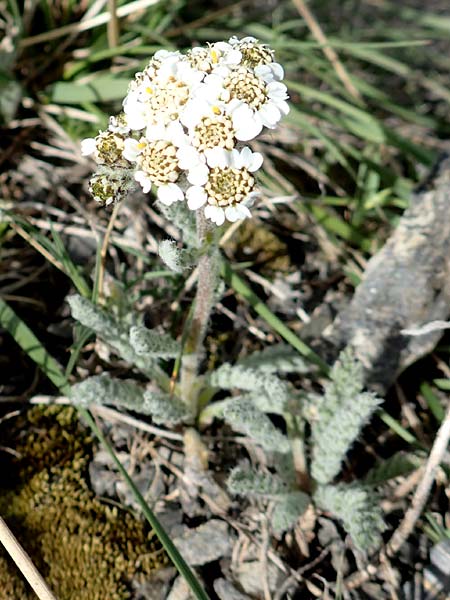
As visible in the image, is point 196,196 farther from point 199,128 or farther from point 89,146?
point 89,146

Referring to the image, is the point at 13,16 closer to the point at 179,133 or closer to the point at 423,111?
the point at 179,133

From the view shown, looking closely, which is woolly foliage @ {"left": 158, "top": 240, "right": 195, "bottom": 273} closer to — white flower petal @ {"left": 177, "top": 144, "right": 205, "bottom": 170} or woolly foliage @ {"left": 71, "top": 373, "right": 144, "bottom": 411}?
white flower petal @ {"left": 177, "top": 144, "right": 205, "bottom": 170}

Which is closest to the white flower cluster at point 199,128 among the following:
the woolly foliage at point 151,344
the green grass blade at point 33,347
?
the woolly foliage at point 151,344

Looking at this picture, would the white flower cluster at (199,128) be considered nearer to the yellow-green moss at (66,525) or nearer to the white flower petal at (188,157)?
the white flower petal at (188,157)

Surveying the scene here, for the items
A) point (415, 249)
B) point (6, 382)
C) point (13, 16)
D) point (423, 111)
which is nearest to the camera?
point (6, 382)

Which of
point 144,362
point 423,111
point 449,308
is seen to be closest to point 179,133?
point 144,362
